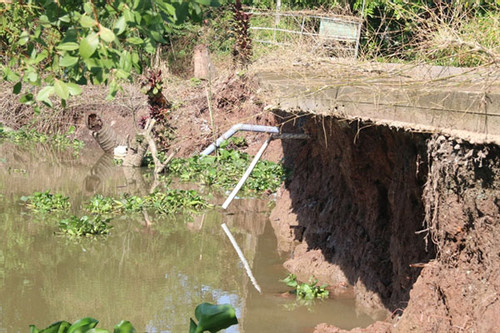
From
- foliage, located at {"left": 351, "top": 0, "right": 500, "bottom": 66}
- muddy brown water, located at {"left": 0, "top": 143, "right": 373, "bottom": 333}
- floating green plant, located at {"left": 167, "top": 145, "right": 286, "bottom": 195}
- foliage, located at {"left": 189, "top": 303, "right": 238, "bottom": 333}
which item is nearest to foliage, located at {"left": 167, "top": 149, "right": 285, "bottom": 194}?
floating green plant, located at {"left": 167, "top": 145, "right": 286, "bottom": 195}

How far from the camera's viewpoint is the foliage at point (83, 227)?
1153 centimetres

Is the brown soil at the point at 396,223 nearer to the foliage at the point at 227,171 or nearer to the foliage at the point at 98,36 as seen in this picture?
the foliage at the point at 227,171

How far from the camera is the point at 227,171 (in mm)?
16156

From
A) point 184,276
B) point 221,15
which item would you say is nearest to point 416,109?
point 184,276

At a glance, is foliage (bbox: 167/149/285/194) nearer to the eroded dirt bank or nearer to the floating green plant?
the floating green plant

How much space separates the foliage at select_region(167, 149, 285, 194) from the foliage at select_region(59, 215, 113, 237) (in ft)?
11.1

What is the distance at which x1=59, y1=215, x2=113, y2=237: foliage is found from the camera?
11531 millimetres

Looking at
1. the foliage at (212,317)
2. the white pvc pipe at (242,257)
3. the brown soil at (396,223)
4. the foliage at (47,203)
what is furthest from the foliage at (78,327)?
the foliage at (47,203)

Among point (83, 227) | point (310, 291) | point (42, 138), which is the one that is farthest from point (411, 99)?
point (42, 138)

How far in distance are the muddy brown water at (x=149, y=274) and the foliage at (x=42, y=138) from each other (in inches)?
294

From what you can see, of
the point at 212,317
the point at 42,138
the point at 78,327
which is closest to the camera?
the point at 212,317

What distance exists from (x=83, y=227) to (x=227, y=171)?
508 centimetres

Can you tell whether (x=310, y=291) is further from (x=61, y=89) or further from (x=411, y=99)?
(x=61, y=89)

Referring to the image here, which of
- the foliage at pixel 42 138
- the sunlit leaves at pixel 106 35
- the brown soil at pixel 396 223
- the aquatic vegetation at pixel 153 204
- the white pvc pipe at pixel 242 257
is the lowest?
the foliage at pixel 42 138
